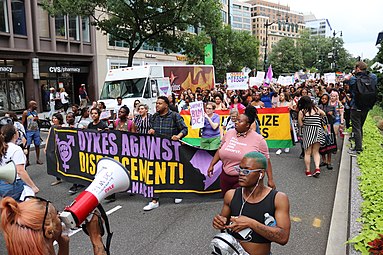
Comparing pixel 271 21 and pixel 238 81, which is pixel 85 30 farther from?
pixel 271 21

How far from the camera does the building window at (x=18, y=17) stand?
21402 millimetres

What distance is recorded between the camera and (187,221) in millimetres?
5398

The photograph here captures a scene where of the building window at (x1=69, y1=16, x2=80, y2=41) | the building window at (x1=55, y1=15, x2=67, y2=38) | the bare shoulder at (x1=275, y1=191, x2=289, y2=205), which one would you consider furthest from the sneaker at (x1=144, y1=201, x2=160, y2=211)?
the building window at (x1=69, y1=16, x2=80, y2=41)

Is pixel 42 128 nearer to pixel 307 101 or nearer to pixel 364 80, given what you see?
pixel 307 101

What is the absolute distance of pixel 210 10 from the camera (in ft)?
59.5

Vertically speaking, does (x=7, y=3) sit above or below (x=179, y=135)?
above

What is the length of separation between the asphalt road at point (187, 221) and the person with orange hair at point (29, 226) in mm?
2731

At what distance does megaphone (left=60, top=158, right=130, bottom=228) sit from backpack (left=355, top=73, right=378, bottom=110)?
6420 millimetres

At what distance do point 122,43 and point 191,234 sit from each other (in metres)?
28.4

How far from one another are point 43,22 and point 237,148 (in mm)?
22658

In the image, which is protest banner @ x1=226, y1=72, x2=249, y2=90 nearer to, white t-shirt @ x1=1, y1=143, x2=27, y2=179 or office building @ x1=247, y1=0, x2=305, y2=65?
white t-shirt @ x1=1, y1=143, x2=27, y2=179

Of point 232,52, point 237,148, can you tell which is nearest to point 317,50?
point 232,52

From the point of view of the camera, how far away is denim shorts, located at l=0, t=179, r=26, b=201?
13.3ft

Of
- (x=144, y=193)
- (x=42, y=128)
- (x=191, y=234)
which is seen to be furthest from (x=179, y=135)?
(x=42, y=128)
